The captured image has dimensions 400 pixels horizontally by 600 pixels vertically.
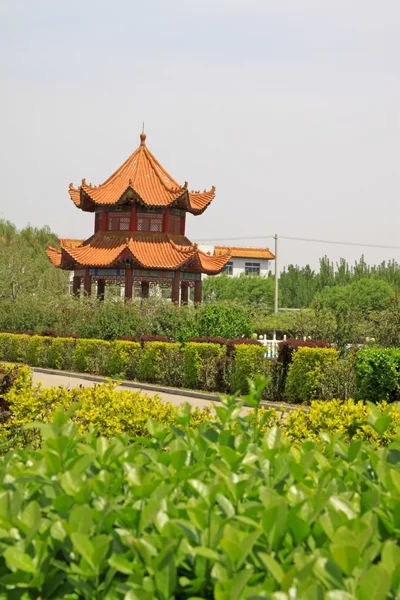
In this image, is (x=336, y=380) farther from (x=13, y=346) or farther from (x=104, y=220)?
(x=104, y=220)

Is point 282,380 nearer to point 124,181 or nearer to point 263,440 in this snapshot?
point 263,440

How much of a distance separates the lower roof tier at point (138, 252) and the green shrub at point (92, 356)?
1281 centimetres

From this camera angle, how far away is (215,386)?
63.7 feet

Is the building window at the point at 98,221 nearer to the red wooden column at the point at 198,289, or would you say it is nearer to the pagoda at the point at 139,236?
the pagoda at the point at 139,236

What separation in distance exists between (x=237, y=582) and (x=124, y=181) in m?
39.6

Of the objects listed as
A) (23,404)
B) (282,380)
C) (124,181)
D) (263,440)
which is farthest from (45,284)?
(263,440)

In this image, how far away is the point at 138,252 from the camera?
124ft

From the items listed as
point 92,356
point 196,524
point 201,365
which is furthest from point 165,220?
point 196,524

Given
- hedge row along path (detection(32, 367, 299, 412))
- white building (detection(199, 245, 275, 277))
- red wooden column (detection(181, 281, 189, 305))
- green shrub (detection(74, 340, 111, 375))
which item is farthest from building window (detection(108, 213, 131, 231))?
white building (detection(199, 245, 275, 277))

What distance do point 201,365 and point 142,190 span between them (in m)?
21.1

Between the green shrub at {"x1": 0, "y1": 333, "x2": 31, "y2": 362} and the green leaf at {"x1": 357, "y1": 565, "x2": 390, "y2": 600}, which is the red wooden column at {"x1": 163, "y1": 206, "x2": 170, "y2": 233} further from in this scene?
the green leaf at {"x1": 357, "y1": 565, "x2": 390, "y2": 600}

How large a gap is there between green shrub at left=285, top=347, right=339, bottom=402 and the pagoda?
2002cm

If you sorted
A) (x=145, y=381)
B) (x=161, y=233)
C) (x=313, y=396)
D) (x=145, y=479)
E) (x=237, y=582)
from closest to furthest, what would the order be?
(x=237, y=582) < (x=145, y=479) < (x=313, y=396) < (x=145, y=381) < (x=161, y=233)

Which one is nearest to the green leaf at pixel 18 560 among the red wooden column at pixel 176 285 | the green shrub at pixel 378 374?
the green shrub at pixel 378 374
